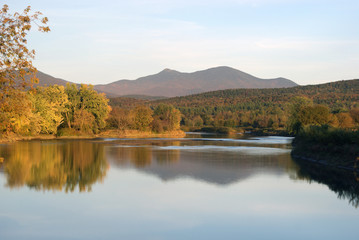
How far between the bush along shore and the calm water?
6.29ft

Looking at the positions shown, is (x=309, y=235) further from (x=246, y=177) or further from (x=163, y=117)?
(x=163, y=117)

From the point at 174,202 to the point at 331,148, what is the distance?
17.0 metres

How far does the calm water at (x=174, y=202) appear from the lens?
35.8ft

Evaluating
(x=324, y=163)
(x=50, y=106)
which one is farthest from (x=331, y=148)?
(x=50, y=106)

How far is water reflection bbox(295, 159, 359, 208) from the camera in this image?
1652 cm

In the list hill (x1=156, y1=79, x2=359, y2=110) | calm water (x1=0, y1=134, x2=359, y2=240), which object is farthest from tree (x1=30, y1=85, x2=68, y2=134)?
hill (x1=156, y1=79, x2=359, y2=110)

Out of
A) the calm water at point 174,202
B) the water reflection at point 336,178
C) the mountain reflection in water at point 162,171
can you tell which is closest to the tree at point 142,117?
the mountain reflection in water at point 162,171

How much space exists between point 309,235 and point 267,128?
277 ft

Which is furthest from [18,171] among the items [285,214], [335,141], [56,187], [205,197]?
[335,141]

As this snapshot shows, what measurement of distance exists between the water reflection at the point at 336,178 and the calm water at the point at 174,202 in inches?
1.7

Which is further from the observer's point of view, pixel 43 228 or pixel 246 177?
pixel 246 177

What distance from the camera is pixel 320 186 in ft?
62.0

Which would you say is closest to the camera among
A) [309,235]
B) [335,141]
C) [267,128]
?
[309,235]

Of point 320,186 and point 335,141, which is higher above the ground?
point 335,141
